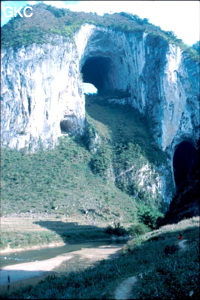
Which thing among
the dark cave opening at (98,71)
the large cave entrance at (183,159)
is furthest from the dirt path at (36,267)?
the dark cave opening at (98,71)

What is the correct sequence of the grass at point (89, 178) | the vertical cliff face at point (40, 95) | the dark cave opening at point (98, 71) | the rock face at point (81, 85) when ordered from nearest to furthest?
the grass at point (89, 178) < the vertical cliff face at point (40, 95) < the rock face at point (81, 85) < the dark cave opening at point (98, 71)

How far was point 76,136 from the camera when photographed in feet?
180

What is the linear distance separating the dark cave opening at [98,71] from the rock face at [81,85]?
761 mm

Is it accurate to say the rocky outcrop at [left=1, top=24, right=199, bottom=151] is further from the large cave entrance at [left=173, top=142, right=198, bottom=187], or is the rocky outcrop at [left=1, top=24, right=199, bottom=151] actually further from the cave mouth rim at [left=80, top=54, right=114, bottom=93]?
the large cave entrance at [left=173, top=142, right=198, bottom=187]

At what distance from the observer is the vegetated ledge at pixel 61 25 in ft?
181

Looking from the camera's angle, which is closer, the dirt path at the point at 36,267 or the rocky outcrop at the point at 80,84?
the dirt path at the point at 36,267

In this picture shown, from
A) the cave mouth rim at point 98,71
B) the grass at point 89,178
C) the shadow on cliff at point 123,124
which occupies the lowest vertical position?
the grass at point 89,178

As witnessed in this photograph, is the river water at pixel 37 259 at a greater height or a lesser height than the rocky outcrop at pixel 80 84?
lesser

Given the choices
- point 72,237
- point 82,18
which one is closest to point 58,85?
point 82,18

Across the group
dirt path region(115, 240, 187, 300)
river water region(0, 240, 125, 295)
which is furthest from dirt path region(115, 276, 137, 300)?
river water region(0, 240, 125, 295)

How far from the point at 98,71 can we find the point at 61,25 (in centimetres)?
1727

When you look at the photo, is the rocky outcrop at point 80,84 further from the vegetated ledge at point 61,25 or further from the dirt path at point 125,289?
the dirt path at point 125,289

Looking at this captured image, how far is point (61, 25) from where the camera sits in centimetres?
6191

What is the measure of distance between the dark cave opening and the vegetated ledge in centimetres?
821
